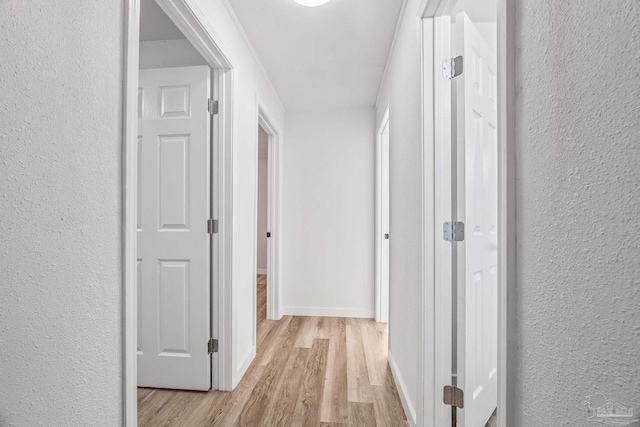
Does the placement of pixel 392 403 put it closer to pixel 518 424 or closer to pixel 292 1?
pixel 518 424

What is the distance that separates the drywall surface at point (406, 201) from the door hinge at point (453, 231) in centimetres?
11

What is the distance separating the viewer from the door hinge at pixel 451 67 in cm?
147

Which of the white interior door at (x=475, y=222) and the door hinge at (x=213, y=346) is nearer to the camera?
the white interior door at (x=475, y=222)

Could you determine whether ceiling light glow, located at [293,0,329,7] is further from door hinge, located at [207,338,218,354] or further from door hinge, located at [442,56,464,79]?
door hinge, located at [207,338,218,354]

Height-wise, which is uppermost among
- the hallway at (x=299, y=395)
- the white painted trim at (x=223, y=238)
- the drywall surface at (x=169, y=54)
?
the drywall surface at (x=169, y=54)

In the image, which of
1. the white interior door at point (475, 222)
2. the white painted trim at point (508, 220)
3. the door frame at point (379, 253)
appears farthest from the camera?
the door frame at point (379, 253)

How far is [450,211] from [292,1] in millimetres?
1516

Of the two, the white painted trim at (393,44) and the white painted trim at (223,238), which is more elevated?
A: the white painted trim at (393,44)

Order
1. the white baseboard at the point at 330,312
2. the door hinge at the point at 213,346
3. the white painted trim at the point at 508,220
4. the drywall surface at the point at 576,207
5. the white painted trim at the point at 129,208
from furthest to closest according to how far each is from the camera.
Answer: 1. the white baseboard at the point at 330,312
2. the door hinge at the point at 213,346
3. the white painted trim at the point at 129,208
4. the white painted trim at the point at 508,220
5. the drywall surface at the point at 576,207

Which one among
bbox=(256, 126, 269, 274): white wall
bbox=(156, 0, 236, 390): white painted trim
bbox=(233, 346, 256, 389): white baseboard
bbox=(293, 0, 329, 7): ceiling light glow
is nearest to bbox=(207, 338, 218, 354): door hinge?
bbox=(156, 0, 236, 390): white painted trim

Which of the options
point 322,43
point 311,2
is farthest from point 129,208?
point 322,43

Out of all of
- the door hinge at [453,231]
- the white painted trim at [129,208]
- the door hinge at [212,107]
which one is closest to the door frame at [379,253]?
the door hinge at [212,107]

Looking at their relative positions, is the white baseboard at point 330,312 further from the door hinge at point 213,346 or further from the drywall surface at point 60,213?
the drywall surface at point 60,213

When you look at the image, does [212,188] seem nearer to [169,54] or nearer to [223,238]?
[223,238]
